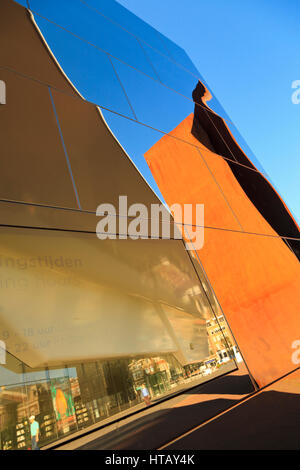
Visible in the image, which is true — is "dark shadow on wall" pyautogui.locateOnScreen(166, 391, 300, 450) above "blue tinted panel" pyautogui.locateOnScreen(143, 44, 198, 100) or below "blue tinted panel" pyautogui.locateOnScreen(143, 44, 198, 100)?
below

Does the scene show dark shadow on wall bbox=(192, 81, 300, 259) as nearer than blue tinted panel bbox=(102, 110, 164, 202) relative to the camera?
No

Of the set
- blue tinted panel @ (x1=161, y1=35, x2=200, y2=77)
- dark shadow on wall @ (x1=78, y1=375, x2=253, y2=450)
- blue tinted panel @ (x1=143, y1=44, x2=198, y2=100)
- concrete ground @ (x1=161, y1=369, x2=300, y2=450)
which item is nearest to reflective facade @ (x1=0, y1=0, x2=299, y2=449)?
dark shadow on wall @ (x1=78, y1=375, x2=253, y2=450)

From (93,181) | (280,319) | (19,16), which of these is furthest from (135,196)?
(19,16)

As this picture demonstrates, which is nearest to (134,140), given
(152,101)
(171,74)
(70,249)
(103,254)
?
(152,101)

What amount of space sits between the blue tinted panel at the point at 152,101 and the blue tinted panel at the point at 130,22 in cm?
216

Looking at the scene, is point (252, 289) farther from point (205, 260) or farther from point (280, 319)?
point (205, 260)

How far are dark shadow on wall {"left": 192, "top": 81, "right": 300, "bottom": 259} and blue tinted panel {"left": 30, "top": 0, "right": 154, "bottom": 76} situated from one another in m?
1.97

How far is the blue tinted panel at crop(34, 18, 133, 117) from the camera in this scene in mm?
4289

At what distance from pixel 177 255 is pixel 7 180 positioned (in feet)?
8.23

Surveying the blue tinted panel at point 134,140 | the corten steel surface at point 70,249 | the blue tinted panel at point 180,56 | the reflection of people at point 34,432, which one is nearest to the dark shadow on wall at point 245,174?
the blue tinted panel at point 180,56

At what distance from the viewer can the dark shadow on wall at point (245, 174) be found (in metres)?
6.18

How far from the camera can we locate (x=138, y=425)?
2.30m

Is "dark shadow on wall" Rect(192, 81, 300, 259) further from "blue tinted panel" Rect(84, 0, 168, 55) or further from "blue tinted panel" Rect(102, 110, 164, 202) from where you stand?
"blue tinted panel" Rect(84, 0, 168, 55)

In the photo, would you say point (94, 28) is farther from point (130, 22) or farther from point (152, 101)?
point (130, 22)
